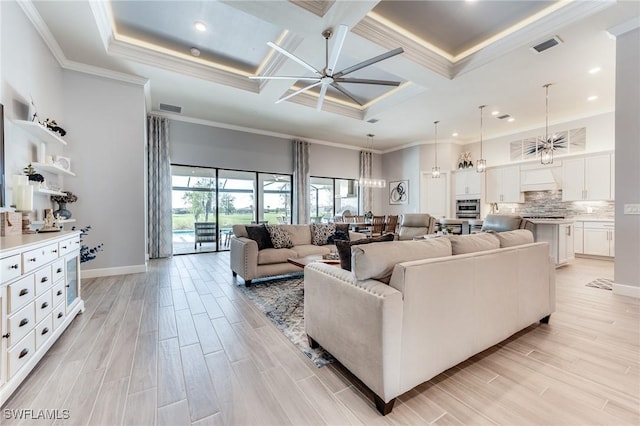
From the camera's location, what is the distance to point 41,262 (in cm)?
186

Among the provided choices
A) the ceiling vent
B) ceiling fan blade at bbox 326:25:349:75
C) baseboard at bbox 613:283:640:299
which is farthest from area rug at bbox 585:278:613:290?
ceiling fan blade at bbox 326:25:349:75

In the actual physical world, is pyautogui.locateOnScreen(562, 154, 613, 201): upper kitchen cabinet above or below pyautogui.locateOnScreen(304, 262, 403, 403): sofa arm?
above

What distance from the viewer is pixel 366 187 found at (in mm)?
9172

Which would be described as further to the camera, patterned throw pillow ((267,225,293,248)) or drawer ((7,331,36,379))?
patterned throw pillow ((267,225,293,248))

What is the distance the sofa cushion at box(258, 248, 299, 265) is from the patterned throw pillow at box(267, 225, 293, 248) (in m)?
0.12

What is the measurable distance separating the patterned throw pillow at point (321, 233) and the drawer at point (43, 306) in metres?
3.19

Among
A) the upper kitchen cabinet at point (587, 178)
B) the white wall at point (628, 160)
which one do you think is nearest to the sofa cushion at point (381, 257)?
the white wall at point (628, 160)

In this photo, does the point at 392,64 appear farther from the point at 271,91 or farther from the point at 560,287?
Answer: the point at 560,287

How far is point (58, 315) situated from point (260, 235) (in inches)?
89.7

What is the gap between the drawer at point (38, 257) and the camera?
1.66 m

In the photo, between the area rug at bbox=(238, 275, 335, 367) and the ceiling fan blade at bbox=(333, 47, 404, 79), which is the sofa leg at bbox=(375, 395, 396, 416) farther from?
the ceiling fan blade at bbox=(333, 47, 404, 79)

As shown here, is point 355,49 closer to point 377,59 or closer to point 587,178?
point 377,59

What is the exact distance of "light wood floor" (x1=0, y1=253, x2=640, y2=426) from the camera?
1.37 m

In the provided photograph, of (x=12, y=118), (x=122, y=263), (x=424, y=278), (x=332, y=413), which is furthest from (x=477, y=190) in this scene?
(x=12, y=118)
